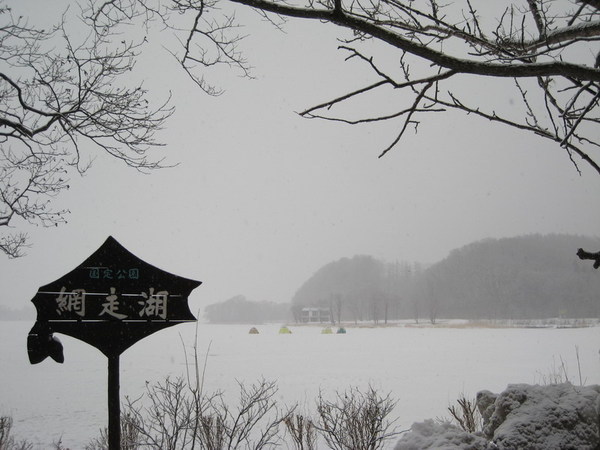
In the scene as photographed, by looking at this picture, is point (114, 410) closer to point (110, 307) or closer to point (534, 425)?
point (110, 307)

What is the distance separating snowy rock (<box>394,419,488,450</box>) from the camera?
7.69 feet

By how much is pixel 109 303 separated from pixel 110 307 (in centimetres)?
3

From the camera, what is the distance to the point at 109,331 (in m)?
3.01

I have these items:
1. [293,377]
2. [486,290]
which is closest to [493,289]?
[486,290]

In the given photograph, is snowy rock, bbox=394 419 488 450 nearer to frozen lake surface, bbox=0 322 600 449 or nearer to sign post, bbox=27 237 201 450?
sign post, bbox=27 237 201 450

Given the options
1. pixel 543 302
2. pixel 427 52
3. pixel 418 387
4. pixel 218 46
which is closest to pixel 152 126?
pixel 218 46

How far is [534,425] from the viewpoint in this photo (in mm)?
2334

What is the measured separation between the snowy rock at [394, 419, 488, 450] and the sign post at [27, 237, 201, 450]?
1.73m

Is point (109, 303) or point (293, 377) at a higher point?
point (109, 303)

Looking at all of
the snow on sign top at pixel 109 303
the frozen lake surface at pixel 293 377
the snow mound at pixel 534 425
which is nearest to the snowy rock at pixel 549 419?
the snow mound at pixel 534 425

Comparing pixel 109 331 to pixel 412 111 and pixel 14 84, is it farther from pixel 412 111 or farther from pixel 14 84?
pixel 14 84

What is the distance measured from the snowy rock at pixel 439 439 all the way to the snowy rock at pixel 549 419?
4.8 inches

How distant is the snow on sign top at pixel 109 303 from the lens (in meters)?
2.93

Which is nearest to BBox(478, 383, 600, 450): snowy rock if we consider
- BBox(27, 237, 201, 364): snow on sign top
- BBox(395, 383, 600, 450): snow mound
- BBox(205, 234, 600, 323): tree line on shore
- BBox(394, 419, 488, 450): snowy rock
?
BBox(395, 383, 600, 450): snow mound
